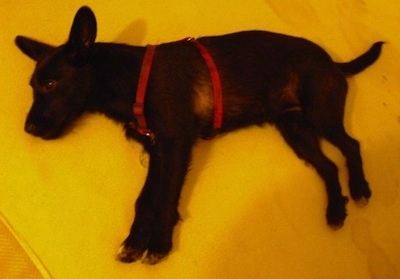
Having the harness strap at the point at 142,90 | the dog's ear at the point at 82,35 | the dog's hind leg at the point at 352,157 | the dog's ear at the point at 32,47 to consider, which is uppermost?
the dog's ear at the point at 82,35

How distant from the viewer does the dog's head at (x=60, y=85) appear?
1.52 metres

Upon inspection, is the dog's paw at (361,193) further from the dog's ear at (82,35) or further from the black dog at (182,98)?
the dog's ear at (82,35)

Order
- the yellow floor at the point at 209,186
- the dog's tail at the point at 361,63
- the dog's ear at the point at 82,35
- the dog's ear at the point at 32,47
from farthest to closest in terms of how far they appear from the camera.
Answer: the dog's tail at the point at 361,63 < the dog's ear at the point at 32,47 < the yellow floor at the point at 209,186 < the dog's ear at the point at 82,35

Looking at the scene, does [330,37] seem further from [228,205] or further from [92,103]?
[92,103]

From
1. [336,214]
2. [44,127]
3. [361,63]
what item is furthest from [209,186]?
[361,63]

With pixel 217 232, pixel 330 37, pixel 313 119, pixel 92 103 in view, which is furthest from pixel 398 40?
pixel 92 103

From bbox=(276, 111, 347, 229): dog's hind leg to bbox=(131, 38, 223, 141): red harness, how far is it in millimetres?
247

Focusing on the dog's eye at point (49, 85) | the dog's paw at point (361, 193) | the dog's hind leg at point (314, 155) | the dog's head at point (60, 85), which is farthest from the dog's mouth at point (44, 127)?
the dog's paw at point (361, 193)

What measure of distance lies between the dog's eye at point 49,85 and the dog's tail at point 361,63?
1.03 meters

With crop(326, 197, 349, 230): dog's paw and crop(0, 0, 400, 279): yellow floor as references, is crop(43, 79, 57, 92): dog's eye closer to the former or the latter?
crop(0, 0, 400, 279): yellow floor

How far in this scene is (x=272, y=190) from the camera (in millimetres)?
1656

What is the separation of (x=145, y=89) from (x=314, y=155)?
2.06 ft

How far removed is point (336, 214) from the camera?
1579 mm

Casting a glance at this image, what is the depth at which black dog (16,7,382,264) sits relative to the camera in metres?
1.53
